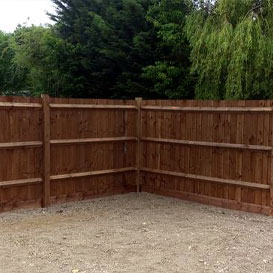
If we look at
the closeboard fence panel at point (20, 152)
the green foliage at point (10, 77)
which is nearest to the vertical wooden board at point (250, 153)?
the closeboard fence panel at point (20, 152)

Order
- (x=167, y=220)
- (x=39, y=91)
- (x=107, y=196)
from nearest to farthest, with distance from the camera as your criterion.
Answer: (x=167, y=220), (x=107, y=196), (x=39, y=91)

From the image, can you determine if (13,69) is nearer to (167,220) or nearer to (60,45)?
(60,45)

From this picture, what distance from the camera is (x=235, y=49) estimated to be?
1017 cm

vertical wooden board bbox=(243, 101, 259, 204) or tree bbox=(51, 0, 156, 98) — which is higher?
tree bbox=(51, 0, 156, 98)

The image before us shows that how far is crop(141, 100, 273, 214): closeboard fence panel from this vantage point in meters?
7.21

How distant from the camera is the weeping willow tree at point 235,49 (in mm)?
10086

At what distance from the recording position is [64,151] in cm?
785

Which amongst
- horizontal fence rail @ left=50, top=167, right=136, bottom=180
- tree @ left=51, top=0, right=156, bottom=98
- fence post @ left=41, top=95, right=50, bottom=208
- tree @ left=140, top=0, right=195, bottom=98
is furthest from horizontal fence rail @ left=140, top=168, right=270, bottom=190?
tree @ left=51, top=0, right=156, bottom=98

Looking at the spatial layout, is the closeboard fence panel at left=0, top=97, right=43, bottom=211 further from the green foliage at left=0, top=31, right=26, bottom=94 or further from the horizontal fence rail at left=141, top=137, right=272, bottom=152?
the green foliage at left=0, top=31, right=26, bottom=94

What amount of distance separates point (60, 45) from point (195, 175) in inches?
425

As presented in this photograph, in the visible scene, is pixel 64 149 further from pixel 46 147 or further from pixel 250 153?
pixel 250 153

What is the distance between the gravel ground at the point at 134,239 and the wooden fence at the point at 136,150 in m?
0.39

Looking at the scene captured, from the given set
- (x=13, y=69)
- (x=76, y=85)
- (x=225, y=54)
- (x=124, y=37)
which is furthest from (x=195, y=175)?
(x=13, y=69)

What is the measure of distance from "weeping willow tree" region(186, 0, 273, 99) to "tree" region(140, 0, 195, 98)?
2.01 meters
